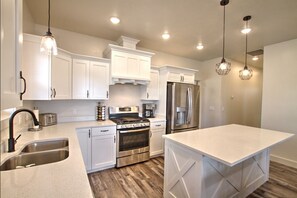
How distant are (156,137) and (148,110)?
0.74 m

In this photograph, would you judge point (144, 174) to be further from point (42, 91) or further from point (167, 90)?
point (42, 91)

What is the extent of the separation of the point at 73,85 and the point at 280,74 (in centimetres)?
448

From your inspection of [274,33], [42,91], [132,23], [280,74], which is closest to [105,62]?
[132,23]

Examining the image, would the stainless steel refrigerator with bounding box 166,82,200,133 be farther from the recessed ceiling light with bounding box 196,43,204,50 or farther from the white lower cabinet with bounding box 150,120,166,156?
the recessed ceiling light with bounding box 196,43,204,50

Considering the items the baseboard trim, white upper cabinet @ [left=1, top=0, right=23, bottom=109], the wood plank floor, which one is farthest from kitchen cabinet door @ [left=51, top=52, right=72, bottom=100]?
the baseboard trim

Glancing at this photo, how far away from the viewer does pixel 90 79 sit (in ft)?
9.37

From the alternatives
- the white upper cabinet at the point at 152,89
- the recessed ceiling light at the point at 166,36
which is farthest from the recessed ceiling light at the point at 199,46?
the white upper cabinet at the point at 152,89

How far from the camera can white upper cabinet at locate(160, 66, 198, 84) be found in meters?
3.57

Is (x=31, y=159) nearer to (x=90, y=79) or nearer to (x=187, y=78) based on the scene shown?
(x=90, y=79)

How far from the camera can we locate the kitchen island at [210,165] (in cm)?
147

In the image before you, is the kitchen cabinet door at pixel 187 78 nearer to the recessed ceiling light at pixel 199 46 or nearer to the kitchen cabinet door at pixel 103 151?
the recessed ceiling light at pixel 199 46

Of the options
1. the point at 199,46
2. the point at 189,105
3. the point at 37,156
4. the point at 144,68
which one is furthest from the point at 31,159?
the point at 199,46

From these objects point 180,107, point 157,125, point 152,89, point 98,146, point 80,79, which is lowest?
point 98,146

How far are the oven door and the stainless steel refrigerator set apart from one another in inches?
27.3
